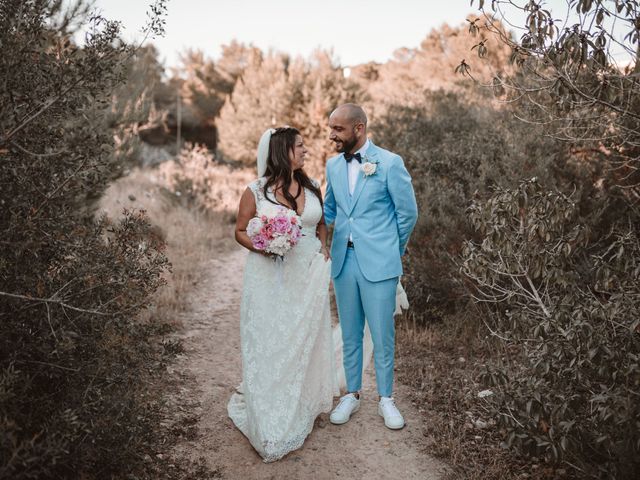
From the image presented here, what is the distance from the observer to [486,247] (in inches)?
135

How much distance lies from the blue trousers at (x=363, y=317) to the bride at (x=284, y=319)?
18cm

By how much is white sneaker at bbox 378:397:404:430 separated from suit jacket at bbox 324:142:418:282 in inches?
41.1

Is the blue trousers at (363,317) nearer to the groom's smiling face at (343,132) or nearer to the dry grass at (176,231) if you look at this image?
the groom's smiling face at (343,132)

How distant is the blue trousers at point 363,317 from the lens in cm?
382

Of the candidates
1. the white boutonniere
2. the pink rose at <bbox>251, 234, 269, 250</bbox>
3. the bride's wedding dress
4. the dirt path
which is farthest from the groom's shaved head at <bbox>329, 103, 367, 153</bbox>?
the dirt path

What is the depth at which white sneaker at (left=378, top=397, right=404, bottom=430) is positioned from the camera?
395 cm

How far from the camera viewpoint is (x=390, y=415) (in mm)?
3979

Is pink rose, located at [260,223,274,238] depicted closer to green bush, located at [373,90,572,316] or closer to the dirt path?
the dirt path

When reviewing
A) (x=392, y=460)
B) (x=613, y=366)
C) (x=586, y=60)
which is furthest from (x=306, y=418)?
(x=586, y=60)

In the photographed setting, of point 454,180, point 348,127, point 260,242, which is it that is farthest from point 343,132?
point 454,180

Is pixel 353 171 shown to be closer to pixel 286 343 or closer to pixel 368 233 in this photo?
pixel 368 233

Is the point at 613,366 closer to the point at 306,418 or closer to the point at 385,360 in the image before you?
the point at 385,360

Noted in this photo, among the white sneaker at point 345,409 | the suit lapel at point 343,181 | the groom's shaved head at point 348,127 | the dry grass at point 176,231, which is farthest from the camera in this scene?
the dry grass at point 176,231

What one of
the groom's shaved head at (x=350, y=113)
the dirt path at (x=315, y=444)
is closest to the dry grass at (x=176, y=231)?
the dirt path at (x=315, y=444)
